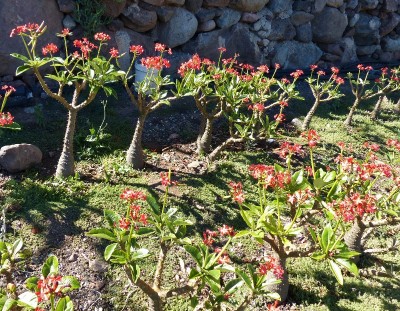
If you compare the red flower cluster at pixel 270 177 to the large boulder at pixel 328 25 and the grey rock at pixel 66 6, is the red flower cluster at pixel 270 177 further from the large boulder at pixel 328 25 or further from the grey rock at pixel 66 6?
the large boulder at pixel 328 25

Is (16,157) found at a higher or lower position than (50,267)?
lower

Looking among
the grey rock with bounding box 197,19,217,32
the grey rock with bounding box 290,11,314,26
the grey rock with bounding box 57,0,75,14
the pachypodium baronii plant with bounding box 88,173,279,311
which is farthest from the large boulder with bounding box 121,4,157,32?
the pachypodium baronii plant with bounding box 88,173,279,311

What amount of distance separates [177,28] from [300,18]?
3333 millimetres

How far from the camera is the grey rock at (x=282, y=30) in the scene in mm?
8844

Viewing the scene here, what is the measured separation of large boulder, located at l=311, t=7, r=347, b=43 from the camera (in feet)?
31.4

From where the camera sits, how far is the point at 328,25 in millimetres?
9664

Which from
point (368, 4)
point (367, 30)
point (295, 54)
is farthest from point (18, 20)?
point (367, 30)

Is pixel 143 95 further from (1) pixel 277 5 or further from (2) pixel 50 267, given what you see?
(1) pixel 277 5

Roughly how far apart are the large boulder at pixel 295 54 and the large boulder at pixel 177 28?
2.36 metres

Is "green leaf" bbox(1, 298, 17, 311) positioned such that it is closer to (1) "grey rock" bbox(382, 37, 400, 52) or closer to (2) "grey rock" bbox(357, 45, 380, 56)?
(2) "grey rock" bbox(357, 45, 380, 56)

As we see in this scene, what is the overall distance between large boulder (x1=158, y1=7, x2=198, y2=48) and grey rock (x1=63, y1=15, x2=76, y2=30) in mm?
1630

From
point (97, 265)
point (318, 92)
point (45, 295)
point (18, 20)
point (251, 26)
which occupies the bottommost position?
point (97, 265)

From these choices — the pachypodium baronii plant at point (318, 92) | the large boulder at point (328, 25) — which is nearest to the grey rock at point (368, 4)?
the large boulder at point (328, 25)

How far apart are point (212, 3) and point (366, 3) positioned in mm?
4803
